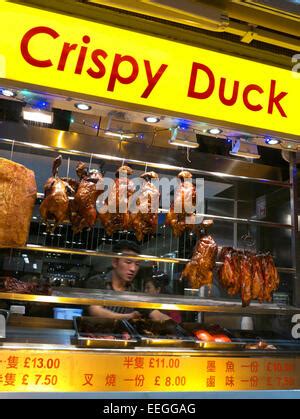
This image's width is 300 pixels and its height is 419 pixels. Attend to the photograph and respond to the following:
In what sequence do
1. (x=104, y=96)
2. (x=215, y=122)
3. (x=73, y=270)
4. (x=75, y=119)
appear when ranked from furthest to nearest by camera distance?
(x=73, y=270) → (x=75, y=119) → (x=215, y=122) → (x=104, y=96)

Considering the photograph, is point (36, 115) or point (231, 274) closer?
point (36, 115)

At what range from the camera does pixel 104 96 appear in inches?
109

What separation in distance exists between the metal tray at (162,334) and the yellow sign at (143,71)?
1.93 meters

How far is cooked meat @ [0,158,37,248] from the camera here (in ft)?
11.1

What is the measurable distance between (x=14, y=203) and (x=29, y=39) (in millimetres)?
1364

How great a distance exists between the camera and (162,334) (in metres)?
3.92

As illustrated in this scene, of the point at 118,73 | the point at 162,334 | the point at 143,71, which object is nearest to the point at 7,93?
the point at 118,73

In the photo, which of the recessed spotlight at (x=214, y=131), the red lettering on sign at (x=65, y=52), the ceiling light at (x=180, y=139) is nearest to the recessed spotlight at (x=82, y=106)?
the red lettering on sign at (x=65, y=52)

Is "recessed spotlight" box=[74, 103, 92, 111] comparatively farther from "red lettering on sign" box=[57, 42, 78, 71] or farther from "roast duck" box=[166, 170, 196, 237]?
"roast duck" box=[166, 170, 196, 237]

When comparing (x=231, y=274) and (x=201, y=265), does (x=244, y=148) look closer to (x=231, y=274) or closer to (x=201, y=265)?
(x=201, y=265)

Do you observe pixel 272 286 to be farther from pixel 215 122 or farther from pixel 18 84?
pixel 18 84

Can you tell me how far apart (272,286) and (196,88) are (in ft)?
7.48

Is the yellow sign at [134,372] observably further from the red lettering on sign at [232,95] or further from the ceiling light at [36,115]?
the red lettering on sign at [232,95]

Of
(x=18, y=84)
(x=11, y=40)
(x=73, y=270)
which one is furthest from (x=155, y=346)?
(x=11, y=40)
